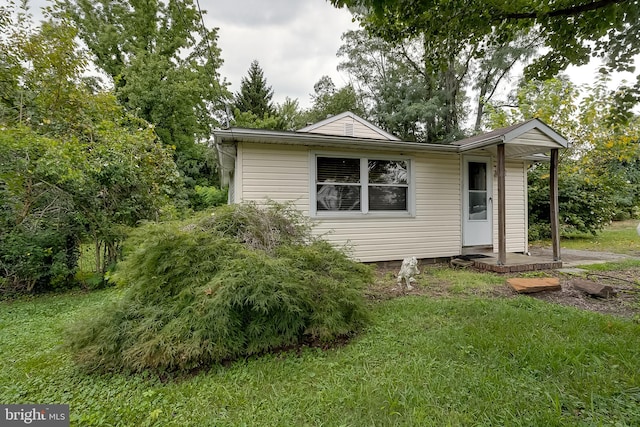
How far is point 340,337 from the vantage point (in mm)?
2879

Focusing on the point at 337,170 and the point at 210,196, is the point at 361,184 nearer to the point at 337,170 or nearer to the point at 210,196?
the point at 337,170

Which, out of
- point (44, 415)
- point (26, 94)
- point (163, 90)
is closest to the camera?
point (44, 415)

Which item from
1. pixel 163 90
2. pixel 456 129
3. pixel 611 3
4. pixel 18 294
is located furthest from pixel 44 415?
pixel 456 129

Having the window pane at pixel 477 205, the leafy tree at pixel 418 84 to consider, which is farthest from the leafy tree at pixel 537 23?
the leafy tree at pixel 418 84

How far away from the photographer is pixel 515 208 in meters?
7.25

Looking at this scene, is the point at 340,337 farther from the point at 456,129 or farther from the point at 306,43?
the point at 456,129

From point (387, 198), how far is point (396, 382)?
447 centimetres

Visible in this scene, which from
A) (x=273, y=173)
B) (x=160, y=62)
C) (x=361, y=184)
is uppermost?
(x=160, y=62)

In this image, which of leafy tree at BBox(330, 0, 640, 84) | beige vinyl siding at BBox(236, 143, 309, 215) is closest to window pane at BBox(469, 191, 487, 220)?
leafy tree at BBox(330, 0, 640, 84)

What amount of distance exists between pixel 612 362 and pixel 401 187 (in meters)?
4.38

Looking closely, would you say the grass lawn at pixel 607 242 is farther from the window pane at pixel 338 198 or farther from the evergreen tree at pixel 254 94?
the evergreen tree at pixel 254 94

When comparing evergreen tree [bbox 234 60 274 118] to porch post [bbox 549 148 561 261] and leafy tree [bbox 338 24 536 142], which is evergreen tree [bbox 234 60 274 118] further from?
porch post [bbox 549 148 561 261]

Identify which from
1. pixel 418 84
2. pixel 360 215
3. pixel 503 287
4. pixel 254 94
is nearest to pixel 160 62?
pixel 254 94

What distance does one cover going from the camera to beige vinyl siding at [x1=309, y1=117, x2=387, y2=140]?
978 centimetres
